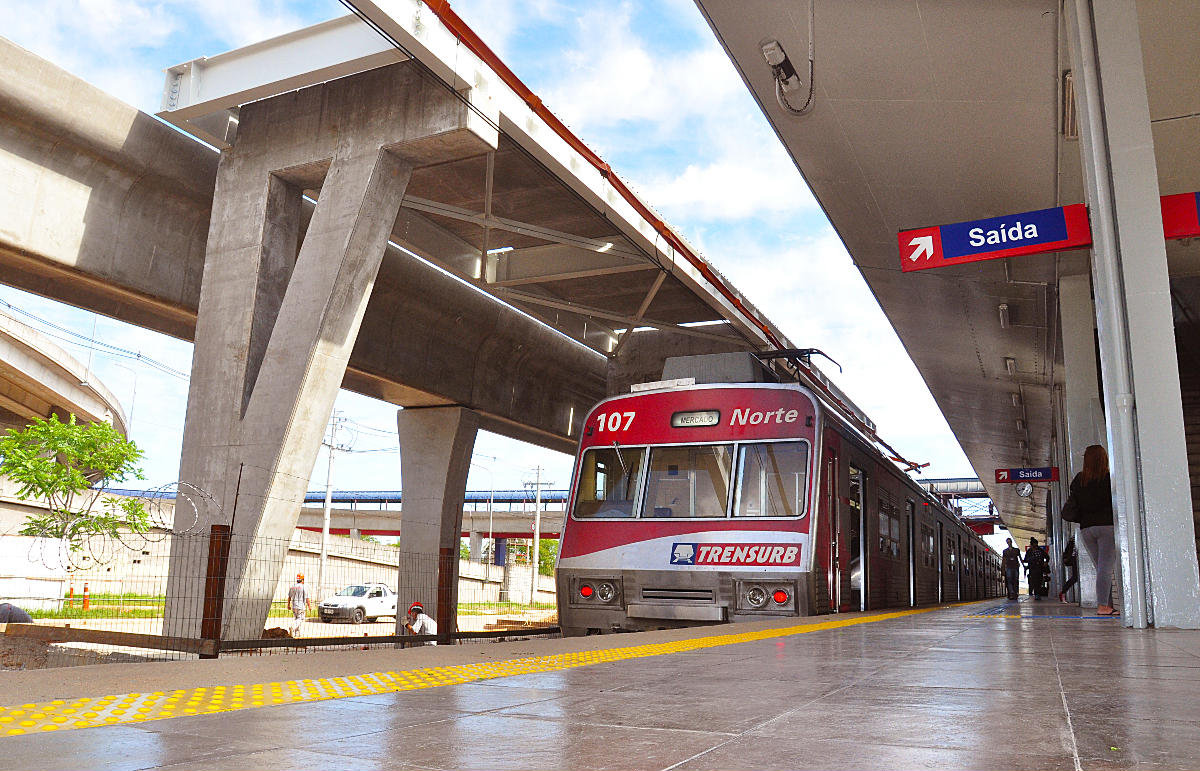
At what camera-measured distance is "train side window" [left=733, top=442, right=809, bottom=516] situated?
919 cm

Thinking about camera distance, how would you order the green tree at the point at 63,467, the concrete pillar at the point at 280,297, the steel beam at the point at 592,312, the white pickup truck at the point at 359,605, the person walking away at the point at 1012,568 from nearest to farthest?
the concrete pillar at the point at 280,297
the steel beam at the point at 592,312
the green tree at the point at 63,467
the white pickup truck at the point at 359,605
the person walking away at the point at 1012,568

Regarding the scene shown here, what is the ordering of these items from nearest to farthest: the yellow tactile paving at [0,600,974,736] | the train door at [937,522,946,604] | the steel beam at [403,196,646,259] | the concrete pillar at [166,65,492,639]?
the yellow tactile paving at [0,600,974,736]
the concrete pillar at [166,65,492,639]
the steel beam at [403,196,646,259]
the train door at [937,522,946,604]

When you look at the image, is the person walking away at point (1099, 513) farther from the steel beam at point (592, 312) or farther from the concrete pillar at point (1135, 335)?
the steel beam at point (592, 312)

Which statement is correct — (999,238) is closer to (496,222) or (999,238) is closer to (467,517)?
(496,222)

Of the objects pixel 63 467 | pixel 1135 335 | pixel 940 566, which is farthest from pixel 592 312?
pixel 63 467

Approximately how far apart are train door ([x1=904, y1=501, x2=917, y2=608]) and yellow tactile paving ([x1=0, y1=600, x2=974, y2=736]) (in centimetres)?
1045

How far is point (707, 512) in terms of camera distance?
9.25 m

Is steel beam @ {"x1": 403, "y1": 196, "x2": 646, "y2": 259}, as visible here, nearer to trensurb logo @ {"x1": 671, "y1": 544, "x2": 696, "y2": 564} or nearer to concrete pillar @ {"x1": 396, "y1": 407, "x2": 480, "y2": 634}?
concrete pillar @ {"x1": 396, "y1": 407, "x2": 480, "y2": 634}

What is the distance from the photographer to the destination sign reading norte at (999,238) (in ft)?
27.4

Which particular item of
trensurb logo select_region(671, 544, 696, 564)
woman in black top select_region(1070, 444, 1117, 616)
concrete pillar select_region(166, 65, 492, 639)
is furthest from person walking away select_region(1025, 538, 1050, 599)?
concrete pillar select_region(166, 65, 492, 639)

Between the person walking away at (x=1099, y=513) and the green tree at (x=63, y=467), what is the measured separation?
23.5 metres

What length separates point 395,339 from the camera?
17.6 meters

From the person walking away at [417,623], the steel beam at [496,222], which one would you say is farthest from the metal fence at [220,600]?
the steel beam at [496,222]

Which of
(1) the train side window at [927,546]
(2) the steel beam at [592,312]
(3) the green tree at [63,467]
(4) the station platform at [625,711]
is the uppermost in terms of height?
(2) the steel beam at [592,312]
